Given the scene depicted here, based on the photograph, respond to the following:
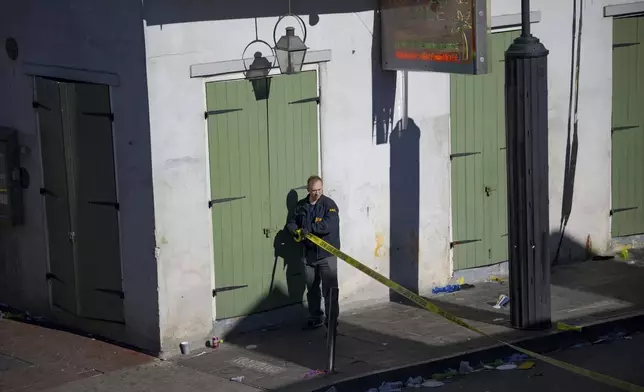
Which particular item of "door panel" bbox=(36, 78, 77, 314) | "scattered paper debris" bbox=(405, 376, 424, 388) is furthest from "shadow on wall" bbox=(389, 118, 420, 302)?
"door panel" bbox=(36, 78, 77, 314)

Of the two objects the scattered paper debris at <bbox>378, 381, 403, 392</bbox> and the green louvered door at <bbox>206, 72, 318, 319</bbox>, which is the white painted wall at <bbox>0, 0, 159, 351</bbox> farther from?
the scattered paper debris at <bbox>378, 381, 403, 392</bbox>

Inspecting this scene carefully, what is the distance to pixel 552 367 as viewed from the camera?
11.6 metres

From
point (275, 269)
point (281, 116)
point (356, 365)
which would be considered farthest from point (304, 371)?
point (281, 116)

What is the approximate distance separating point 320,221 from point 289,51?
1808 mm

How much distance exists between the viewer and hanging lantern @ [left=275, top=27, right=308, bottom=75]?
11977 millimetres

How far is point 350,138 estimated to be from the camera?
13117 mm

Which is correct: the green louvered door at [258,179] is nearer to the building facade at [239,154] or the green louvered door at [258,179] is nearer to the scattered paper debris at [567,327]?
the building facade at [239,154]

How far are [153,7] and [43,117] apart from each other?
2.39m

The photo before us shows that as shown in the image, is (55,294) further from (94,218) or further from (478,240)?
(478,240)

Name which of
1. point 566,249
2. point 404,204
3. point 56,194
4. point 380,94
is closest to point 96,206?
point 56,194

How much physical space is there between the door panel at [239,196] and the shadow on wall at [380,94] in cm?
151

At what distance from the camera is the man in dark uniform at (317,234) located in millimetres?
12461

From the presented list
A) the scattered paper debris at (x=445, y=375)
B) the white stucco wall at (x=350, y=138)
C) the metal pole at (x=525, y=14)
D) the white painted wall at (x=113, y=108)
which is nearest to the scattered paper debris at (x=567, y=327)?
the scattered paper debris at (x=445, y=375)

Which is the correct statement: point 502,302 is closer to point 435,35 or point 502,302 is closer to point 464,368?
point 464,368
